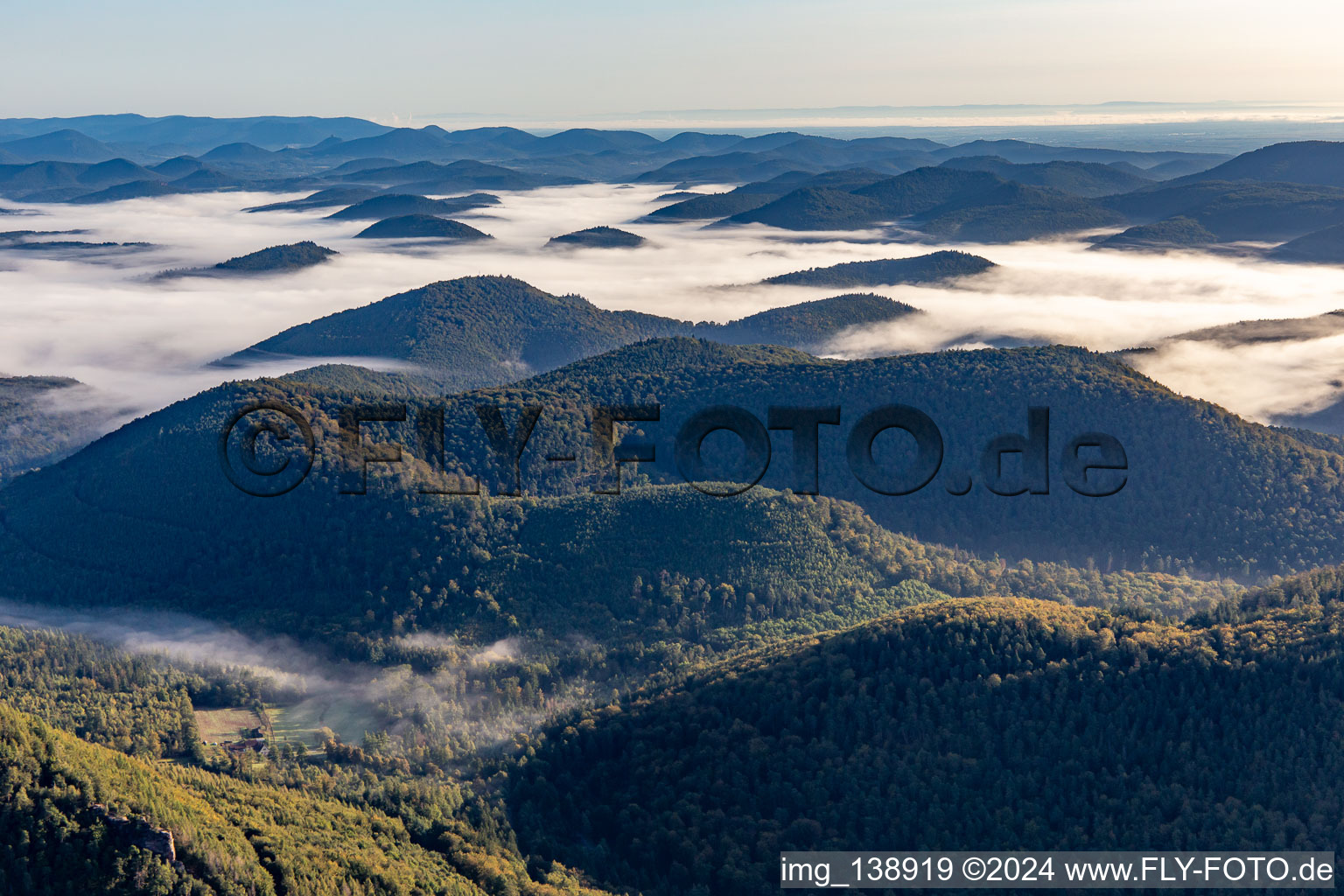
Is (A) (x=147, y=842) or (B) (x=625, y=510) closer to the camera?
(A) (x=147, y=842)

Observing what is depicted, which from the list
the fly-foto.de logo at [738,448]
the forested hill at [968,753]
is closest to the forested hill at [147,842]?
the forested hill at [968,753]

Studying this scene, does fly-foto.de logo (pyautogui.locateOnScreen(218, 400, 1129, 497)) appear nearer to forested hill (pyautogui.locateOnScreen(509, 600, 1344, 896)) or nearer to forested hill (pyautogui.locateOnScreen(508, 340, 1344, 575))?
forested hill (pyautogui.locateOnScreen(508, 340, 1344, 575))

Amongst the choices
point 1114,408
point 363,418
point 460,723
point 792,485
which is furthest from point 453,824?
point 1114,408

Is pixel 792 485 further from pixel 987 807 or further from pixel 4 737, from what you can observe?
pixel 4 737

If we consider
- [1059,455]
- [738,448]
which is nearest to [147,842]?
[738,448]

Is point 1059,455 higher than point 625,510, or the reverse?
point 1059,455

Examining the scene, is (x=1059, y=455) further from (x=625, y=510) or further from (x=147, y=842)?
(x=147, y=842)

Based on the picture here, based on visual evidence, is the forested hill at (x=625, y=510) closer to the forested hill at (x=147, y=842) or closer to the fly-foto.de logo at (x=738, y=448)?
the fly-foto.de logo at (x=738, y=448)

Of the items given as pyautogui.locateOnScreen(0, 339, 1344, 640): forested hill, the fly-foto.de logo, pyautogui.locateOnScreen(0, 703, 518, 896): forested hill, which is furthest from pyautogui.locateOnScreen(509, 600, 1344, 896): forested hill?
the fly-foto.de logo
